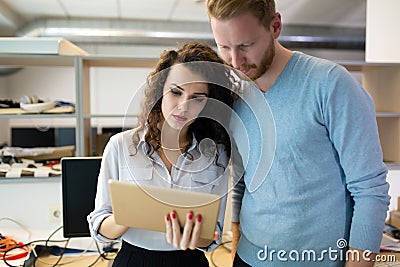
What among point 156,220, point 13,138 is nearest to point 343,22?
point 13,138

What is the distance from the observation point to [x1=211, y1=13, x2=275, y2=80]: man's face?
870 millimetres

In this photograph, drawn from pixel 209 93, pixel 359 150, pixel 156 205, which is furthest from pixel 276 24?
pixel 156 205

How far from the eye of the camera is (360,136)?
83 centimetres

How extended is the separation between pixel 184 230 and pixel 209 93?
1.20 ft

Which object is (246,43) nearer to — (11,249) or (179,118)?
(179,118)

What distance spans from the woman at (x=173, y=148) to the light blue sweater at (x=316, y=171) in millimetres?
127

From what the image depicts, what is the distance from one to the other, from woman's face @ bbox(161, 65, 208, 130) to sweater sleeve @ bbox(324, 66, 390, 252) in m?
0.32

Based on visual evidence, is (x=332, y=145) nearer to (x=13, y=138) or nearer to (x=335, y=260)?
(x=335, y=260)

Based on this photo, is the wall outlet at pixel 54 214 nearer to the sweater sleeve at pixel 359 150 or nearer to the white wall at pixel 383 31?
the sweater sleeve at pixel 359 150

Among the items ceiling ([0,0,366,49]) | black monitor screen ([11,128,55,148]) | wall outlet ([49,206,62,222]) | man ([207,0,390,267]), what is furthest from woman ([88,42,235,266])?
black monitor screen ([11,128,55,148])

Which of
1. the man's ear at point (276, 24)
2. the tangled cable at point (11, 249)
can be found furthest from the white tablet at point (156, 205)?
the tangled cable at point (11, 249)

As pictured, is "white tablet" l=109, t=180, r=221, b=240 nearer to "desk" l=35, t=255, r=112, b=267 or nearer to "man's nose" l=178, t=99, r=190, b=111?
"man's nose" l=178, t=99, r=190, b=111

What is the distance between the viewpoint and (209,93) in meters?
1.03

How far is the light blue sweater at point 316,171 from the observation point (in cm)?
84
